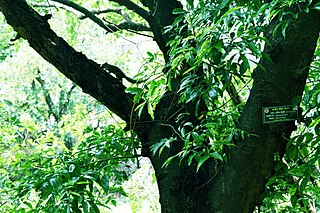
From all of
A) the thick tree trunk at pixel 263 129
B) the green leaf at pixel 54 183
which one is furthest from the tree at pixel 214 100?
the green leaf at pixel 54 183

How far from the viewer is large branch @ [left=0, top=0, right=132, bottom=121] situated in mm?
1332

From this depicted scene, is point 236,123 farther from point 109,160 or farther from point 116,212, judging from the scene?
point 116,212

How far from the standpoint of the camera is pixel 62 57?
4.47 ft

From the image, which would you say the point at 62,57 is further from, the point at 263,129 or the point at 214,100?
the point at 263,129

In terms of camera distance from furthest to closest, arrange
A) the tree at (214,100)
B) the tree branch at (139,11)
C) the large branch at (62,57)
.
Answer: the tree branch at (139,11)
the large branch at (62,57)
the tree at (214,100)

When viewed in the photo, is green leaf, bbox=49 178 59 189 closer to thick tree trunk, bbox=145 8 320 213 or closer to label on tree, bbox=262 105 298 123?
thick tree trunk, bbox=145 8 320 213

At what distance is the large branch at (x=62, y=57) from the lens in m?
1.33

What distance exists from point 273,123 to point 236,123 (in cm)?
11

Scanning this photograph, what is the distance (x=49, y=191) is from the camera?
123 centimetres

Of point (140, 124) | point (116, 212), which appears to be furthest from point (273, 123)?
point (116, 212)

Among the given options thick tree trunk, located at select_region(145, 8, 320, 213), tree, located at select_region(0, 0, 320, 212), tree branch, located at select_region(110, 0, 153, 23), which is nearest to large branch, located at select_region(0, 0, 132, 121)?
tree, located at select_region(0, 0, 320, 212)

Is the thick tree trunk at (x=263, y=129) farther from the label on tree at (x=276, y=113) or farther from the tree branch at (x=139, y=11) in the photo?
the tree branch at (x=139, y=11)

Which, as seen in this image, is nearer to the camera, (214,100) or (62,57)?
(214,100)

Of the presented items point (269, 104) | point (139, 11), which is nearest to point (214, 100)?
point (269, 104)
